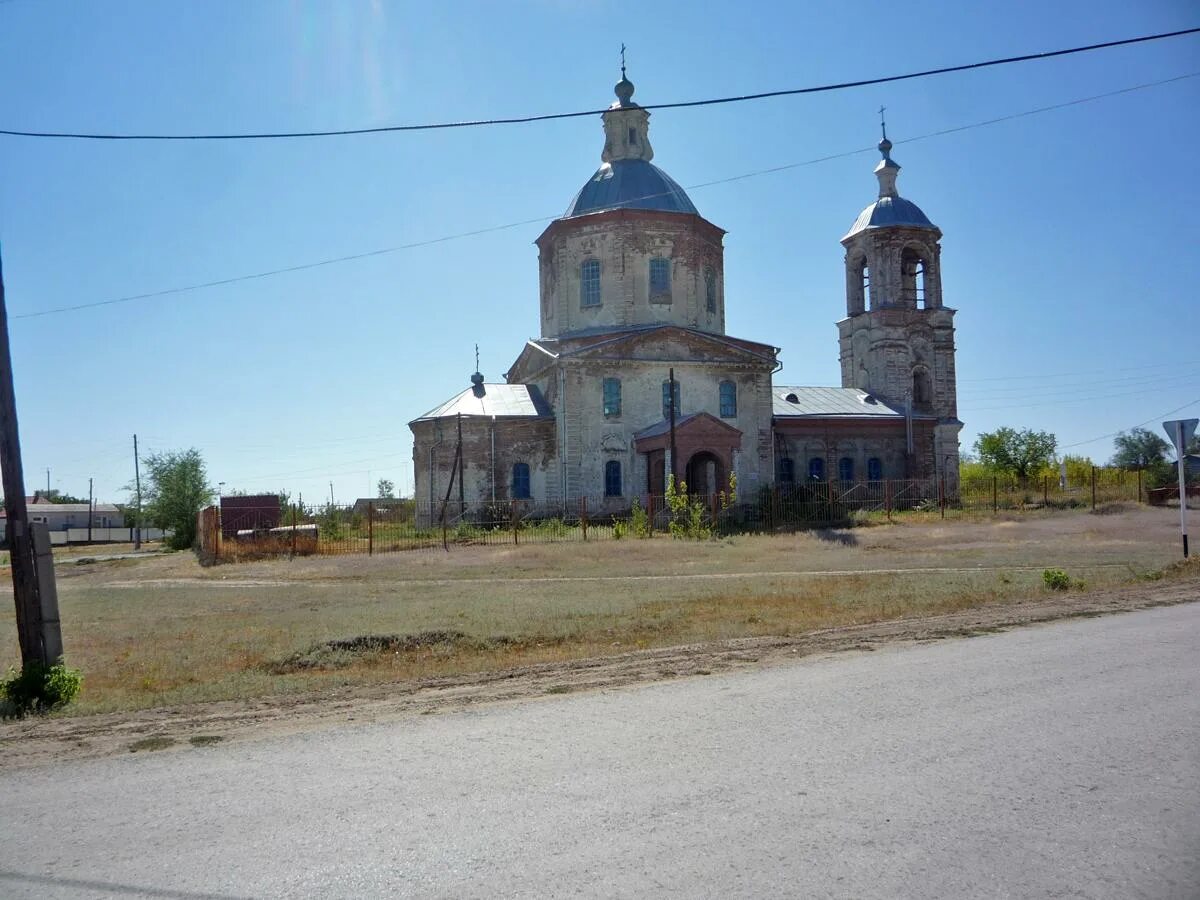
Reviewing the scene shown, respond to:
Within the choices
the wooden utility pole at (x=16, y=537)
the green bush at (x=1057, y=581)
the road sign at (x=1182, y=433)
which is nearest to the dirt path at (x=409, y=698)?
the wooden utility pole at (x=16, y=537)

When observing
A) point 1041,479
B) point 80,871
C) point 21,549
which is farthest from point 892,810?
point 1041,479

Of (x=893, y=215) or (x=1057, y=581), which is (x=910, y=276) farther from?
(x=1057, y=581)

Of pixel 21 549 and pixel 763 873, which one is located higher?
pixel 21 549

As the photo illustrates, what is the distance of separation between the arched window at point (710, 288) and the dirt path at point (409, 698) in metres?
31.9

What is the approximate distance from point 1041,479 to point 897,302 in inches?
632

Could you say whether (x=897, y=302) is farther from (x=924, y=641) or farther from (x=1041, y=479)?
(x=924, y=641)

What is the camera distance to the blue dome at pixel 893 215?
49.6 meters

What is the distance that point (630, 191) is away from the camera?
41656mm

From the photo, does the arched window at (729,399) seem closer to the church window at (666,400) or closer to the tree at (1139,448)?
the church window at (666,400)

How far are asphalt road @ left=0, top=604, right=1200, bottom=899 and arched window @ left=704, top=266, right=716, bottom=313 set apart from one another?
36.1 metres

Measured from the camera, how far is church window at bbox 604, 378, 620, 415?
3997cm

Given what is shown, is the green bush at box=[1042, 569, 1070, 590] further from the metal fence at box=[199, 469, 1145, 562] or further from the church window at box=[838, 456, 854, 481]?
the church window at box=[838, 456, 854, 481]

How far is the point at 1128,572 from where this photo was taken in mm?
18266

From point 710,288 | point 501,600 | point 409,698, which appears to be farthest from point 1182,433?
point 710,288
